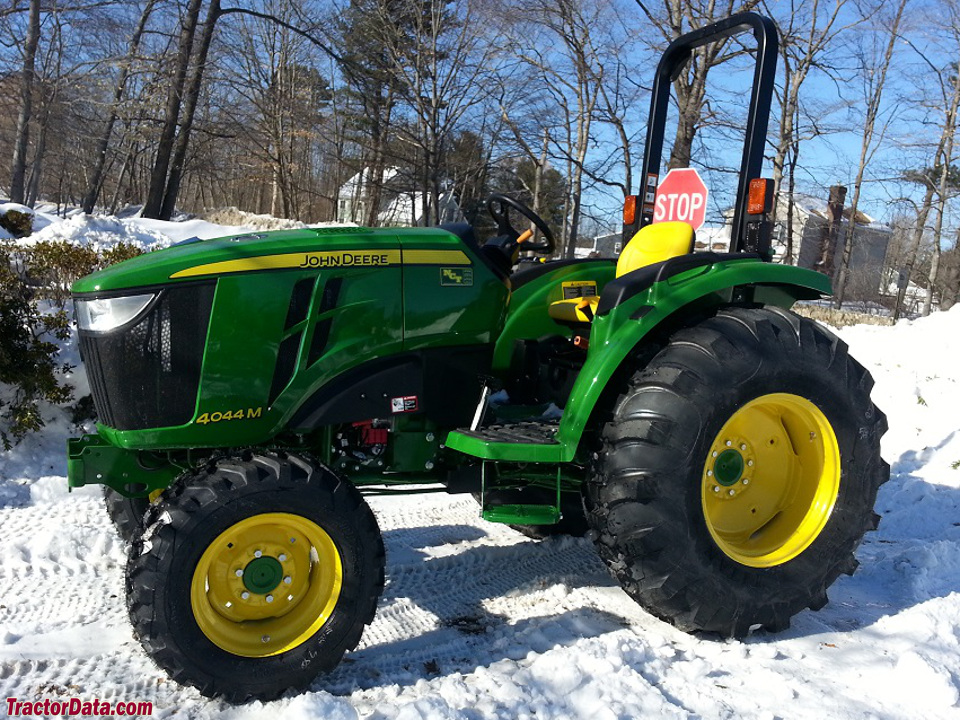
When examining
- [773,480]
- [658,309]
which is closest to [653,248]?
[658,309]

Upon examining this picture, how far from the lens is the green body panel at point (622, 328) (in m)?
2.89

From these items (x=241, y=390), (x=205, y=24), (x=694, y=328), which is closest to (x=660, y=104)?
(x=694, y=328)

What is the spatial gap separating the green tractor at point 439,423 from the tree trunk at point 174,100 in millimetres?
13590

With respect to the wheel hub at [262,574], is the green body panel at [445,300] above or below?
above

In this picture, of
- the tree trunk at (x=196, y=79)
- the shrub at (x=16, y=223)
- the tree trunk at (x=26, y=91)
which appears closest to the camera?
the shrub at (x=16, y=223)

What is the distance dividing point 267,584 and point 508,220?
1.90m

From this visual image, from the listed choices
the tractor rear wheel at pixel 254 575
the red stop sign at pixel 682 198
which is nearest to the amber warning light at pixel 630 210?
the red stop sign at pixel 682 198

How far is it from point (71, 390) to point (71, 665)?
3.29 meters

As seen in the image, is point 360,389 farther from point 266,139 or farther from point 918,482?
point 266,139

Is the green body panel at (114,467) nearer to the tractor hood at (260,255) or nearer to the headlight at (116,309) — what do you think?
the headlight at (116,309)

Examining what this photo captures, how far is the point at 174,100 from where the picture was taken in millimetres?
15172

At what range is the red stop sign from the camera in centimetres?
379

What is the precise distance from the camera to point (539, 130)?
18.8 m

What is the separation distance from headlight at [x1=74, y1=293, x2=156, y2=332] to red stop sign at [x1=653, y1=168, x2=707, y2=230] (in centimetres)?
248
